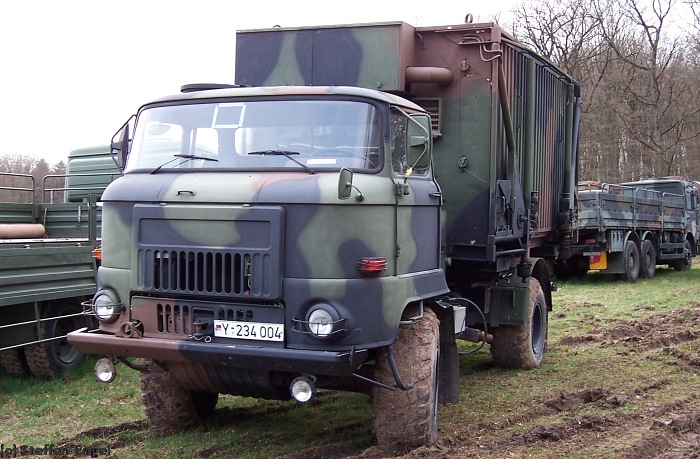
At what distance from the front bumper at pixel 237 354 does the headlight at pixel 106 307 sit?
5.5 inches

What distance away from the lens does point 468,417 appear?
21.5ft

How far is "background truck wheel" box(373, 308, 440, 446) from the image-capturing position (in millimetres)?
5191

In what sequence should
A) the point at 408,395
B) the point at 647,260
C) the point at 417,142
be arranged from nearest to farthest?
1. the point at 408,395
2. the point at 417,142
3. the point at 647,260

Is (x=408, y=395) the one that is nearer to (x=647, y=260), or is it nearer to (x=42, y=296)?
(x=42, y=296)

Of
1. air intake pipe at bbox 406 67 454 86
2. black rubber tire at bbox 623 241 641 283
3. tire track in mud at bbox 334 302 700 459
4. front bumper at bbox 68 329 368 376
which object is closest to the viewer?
front bumper at bbox 68 329 368 376

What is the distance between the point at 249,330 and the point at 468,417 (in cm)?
254

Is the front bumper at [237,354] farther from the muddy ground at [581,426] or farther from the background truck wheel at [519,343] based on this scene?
the background truck wheel at [519,343]

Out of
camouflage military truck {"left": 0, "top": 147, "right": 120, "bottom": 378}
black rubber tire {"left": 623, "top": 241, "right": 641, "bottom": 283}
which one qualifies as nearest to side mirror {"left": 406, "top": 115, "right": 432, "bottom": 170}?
camouflage military truck {"left": 0, "top": 147, "right": 120, "bottom": 378}

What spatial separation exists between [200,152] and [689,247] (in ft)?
65.4

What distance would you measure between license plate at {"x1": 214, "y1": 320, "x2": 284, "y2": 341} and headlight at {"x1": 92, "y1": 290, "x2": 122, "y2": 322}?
0.76 meters

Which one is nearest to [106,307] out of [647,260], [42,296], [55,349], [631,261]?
[42,296]

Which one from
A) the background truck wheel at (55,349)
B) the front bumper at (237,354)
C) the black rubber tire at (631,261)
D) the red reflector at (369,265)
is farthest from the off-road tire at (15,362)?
the black rubber tire at (631,261)

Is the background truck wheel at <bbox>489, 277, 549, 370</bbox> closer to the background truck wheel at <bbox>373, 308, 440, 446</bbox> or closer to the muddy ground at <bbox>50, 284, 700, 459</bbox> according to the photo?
the muddy ground at <bbox>50, 284, 700, 459</bbox>

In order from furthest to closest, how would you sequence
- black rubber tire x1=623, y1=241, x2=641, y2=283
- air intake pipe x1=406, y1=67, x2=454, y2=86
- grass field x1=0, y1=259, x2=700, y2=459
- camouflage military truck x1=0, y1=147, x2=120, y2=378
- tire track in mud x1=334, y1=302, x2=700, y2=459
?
black rubber tire x1=623, y1=241, x2=641, y2=283 < camouflage military truck x1=0, y1=147, x2=120, y2=378 < air intake pipe x1=406, y1=67, x2=454, y2=86 < grass field x1=0, y1=259, x2=700, y2=459 < tire track in mud x1=334, y1=302, x2=700, y2=459
